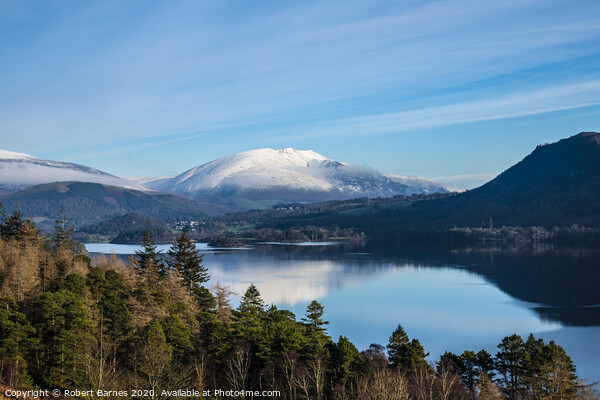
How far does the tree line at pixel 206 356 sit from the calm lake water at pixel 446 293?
7.84m

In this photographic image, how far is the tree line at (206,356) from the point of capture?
2141 centimetres

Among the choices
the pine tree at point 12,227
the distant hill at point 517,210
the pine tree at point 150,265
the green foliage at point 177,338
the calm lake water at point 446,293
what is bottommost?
the calm lake water at point 446,293

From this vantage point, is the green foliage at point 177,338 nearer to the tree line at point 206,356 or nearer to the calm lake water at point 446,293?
the tree line at point 206,356

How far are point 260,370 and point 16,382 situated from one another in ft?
31.8

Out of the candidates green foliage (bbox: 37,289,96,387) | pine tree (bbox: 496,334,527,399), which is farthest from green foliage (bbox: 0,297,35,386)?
pine tree (bbox: 496,334,527,399)

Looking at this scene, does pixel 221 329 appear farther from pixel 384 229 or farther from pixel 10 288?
pixel 384 229

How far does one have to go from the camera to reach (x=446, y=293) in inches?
2360

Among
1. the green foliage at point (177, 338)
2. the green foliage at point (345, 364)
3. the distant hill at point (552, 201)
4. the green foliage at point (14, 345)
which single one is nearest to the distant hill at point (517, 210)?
the distant hill at point (552, 201)

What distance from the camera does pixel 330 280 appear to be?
69.9 meters

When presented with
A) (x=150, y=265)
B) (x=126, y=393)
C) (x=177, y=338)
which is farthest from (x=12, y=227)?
(x=126, y=393)

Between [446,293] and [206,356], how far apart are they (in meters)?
40.0

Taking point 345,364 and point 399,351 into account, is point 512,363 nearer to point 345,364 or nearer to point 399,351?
point 399,351

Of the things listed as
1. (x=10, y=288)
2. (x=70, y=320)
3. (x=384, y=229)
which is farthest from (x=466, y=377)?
(x=384, y=229)

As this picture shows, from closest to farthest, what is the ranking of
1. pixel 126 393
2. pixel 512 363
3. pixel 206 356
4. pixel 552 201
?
1. pixel 126 393
2. pixel 206 356
3. pixel 512 363
4. pixel 552 201
